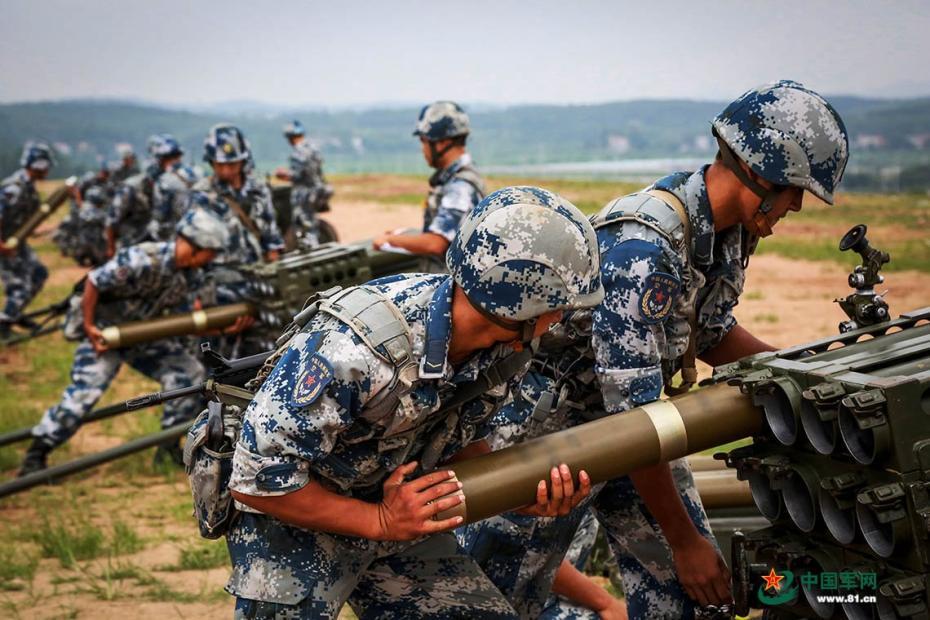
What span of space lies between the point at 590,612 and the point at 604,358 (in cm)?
131

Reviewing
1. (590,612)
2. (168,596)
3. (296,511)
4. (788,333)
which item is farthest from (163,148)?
(296,511)

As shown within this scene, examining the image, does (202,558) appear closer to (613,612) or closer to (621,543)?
(613,612)

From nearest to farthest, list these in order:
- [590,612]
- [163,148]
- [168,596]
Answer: [590,612] < [168,596] < [163,148]

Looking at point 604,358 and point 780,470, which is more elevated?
point 604,358

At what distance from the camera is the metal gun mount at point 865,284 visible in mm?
3283

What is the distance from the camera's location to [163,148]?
1186 centimetres

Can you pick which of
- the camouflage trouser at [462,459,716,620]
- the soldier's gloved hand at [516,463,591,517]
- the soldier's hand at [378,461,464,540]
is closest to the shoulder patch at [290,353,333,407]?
the soldier's hand at [378,461,464,540]

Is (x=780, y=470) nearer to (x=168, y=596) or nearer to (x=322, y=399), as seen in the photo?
(x=322, y=399)

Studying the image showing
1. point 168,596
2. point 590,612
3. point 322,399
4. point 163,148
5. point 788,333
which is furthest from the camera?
point 163,148

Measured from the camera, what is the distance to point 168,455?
7262 mm

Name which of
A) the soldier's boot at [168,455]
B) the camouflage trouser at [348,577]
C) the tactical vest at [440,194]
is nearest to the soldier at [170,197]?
the soldier's boot at [168,455]

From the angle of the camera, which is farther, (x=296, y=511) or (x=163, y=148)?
(x=163, y=148)

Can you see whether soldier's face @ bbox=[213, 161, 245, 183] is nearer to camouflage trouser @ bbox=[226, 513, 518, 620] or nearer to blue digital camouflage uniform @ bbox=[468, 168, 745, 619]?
blue digital camouflage uniform @ bbox=[468, 168, 745, 619]

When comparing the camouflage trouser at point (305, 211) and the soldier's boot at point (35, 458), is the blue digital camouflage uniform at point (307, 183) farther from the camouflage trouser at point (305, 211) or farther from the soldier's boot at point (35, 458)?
the soldier's boot at point (35, 458)
